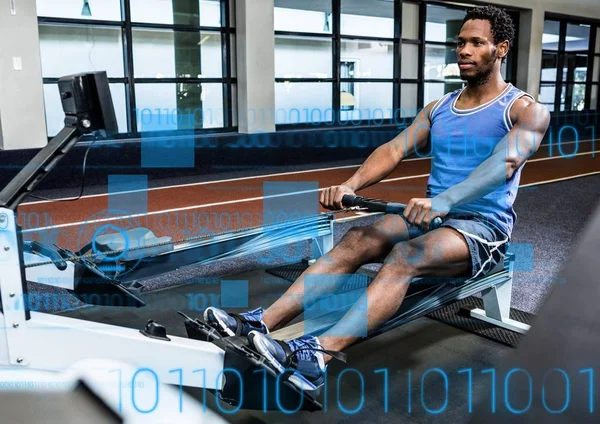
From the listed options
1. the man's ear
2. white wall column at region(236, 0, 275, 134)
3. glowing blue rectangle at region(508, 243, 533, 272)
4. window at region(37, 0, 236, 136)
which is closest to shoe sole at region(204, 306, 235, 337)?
the man's ear

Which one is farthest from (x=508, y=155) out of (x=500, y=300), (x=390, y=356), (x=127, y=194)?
(x=127, y=194)

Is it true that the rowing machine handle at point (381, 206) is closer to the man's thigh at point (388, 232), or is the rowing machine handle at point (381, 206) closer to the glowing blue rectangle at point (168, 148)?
the man's thigh at point (388, 232)

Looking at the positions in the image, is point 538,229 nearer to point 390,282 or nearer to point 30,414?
point 390,282

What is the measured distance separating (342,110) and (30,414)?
780 centimetres

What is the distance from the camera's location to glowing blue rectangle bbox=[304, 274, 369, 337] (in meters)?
1.81

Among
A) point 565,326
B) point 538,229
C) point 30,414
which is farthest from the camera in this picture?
point 538,229

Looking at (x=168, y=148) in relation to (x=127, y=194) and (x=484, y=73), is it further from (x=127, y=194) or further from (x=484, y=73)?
(x=484, y=73)

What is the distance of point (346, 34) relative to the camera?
28.7 feet

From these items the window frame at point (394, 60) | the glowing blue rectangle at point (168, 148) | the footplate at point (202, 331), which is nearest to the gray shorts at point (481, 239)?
the footplate at point (202, 331)

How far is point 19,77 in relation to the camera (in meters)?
5.75

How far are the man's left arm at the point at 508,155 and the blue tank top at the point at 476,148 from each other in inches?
Answer: 2.2

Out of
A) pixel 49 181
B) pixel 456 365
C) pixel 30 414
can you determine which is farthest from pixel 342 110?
pixel 30 414

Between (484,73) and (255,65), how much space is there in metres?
5.58

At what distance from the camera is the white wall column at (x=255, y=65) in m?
7.33
